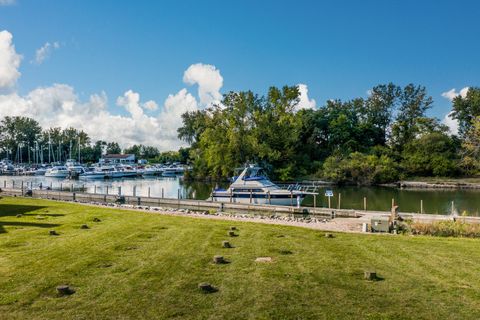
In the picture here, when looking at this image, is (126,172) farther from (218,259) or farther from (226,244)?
(218,259)

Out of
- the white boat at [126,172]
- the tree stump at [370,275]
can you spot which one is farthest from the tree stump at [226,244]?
the white boat at [126,172]

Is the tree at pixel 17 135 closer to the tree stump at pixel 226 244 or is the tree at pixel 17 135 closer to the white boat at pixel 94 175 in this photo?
the white boat at pixel 94 175

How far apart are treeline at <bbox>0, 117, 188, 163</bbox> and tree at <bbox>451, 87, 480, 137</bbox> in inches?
3189

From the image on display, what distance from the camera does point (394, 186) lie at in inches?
2544

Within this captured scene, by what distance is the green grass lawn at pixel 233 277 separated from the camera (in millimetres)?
6742

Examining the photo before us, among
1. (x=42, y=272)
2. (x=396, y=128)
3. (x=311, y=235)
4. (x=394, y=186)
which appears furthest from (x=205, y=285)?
(x=396, y=128)

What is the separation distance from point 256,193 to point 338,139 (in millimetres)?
50392

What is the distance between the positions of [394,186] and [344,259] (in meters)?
59.1

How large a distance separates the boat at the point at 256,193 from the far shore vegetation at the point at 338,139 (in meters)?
25.6

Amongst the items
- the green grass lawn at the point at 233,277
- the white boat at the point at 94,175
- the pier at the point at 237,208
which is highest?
the white boat at the point at 94,175

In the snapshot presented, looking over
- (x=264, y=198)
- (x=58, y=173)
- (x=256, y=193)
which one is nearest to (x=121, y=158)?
(x=58, y=173)

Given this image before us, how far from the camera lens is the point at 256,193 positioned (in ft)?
117

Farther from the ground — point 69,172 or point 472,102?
point 472,102

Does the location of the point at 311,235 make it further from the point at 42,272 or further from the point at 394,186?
the point at 394,186
